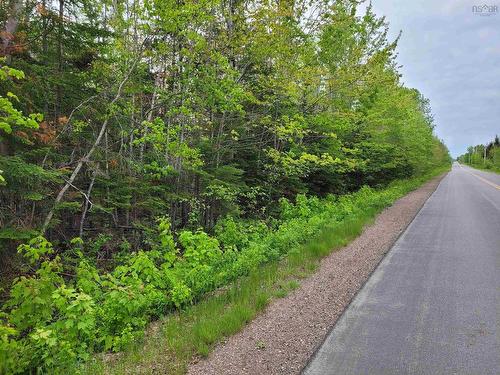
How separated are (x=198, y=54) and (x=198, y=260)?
21.0ft

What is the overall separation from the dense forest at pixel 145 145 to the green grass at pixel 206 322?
29cm

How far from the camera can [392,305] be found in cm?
532

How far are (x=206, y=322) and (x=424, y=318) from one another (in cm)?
291

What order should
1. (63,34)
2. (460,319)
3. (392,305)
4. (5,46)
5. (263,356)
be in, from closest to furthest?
(263,356)
(460,319)
(392,305)
(5,46)
(63,34)

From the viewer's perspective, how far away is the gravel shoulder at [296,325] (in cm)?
382

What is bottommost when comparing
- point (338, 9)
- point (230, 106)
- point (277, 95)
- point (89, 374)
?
point (89, 374)

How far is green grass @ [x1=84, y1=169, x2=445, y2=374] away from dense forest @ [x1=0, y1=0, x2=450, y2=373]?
11.4 inches

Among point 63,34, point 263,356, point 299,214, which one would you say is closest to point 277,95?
point 299,214

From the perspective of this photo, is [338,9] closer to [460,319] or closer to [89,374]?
[460,319]

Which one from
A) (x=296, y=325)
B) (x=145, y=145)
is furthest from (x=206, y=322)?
(x=145, y=145)

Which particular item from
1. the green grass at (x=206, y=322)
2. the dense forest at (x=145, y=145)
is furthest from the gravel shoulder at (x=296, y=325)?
the dense forest at (x=145, y=145)

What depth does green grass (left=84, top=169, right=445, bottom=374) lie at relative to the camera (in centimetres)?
393

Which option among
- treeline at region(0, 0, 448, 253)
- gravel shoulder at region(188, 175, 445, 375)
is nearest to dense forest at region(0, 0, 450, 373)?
treeline at region(0, 0, 448, 253)

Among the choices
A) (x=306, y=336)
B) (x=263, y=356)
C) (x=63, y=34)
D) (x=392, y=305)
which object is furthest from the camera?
(x=63, y=34)
